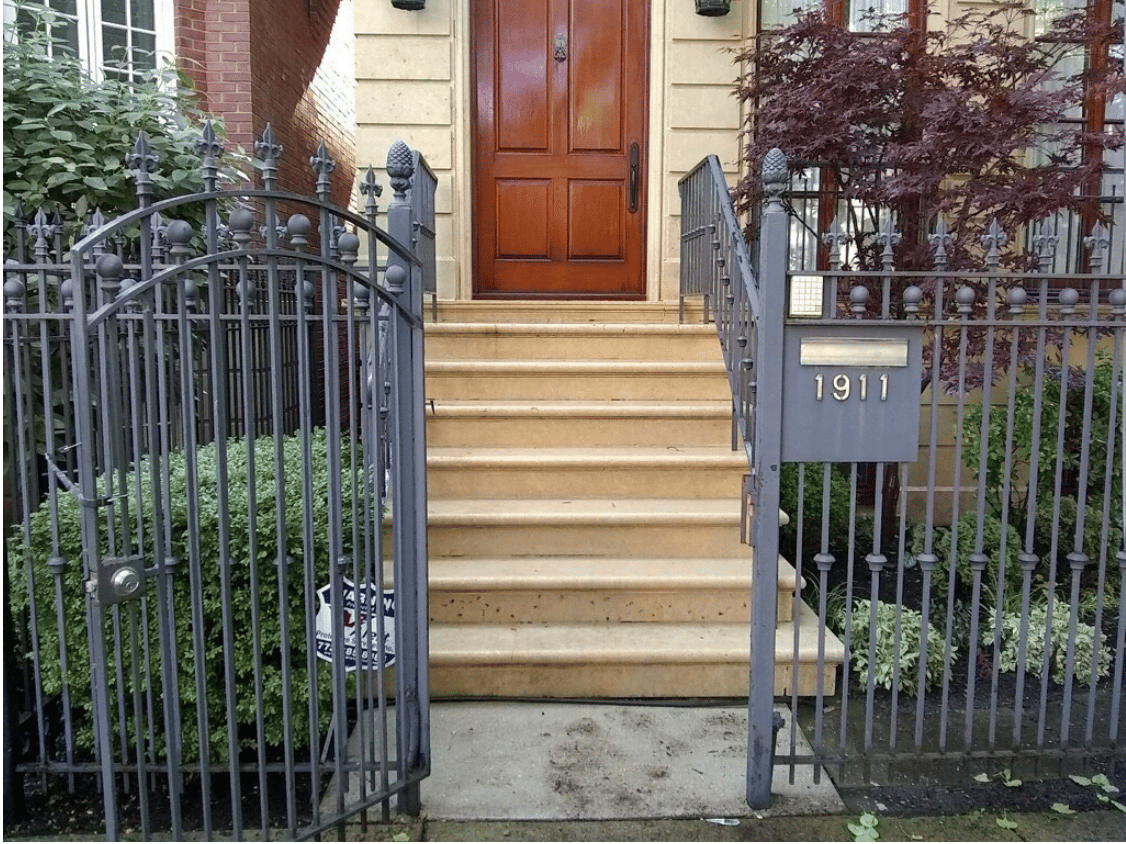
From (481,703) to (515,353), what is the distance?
228cm

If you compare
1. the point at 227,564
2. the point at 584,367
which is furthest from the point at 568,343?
the point at 227,564

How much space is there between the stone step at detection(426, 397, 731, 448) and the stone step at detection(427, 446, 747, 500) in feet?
0.94

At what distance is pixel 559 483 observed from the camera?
13.8 feet

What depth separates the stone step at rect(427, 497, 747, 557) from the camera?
3859 millimetres

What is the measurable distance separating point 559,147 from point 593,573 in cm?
375

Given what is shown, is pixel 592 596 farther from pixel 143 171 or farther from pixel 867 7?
pixel 867 7

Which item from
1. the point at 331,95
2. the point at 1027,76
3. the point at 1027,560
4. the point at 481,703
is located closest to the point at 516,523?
the point at 481,703

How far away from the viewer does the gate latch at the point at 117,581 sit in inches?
78.4

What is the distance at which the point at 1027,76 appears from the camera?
16.3ft

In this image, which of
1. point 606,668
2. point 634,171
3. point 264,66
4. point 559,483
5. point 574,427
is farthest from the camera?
point 264,66

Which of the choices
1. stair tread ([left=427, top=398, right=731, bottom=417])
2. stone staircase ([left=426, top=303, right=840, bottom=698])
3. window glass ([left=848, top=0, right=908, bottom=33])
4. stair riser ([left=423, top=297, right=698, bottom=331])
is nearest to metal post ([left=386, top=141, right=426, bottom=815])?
stone staircase ([left=426, top=303, right=840, bottom=698])

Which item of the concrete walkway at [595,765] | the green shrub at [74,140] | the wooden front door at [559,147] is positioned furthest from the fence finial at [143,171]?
the wooden front door at [559,147]

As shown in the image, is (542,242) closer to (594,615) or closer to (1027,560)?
(594,615)

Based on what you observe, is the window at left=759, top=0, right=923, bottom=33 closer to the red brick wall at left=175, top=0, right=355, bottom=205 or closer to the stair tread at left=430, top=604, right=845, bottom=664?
the red brick wall at left=175, top=0, right=355, bottom=205
